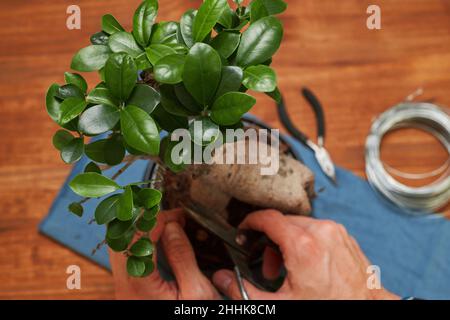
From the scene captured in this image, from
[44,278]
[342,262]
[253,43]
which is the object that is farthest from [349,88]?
[44,278]

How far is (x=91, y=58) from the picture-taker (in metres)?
0.33

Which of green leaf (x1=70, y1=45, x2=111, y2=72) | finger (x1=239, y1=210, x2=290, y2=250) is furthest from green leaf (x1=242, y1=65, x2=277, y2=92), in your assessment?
finger (x1=239, y1=210, x2=290, y2=250)

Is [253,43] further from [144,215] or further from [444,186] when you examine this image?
[444,186]

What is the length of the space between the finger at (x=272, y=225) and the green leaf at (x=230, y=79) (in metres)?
0.23

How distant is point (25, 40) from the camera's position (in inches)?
28.3

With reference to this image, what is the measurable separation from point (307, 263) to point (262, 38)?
28cm

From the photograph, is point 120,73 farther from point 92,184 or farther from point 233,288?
point 233,288

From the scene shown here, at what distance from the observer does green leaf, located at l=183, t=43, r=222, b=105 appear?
0.29 metres

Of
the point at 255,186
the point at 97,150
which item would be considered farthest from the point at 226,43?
the point at 255,186

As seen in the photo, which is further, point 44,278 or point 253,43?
point 44,278

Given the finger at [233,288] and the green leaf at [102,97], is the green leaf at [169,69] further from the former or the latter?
the finger at [233,288]
